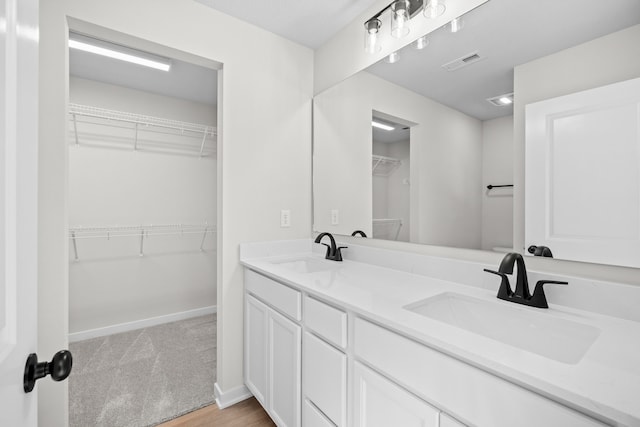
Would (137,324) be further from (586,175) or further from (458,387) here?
(586,175)

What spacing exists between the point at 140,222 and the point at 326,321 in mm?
2622

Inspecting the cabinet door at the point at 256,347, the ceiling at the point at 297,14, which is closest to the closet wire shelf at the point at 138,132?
the ceiling at the point at 297,14

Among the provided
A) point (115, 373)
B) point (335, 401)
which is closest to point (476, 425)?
point (335, 401)

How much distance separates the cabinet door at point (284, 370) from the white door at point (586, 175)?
1.12 meters

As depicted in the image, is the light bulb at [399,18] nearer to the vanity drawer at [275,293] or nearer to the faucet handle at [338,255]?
the faucet handle at [338,255]

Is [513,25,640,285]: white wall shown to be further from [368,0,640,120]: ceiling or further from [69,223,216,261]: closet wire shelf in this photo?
[69,223,216,261]: closet wire shelf

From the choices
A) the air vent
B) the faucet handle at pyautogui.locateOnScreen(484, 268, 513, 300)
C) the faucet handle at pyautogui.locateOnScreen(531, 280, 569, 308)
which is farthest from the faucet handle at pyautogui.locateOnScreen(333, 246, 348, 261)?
the air vent

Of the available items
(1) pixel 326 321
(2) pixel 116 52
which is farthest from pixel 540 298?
(2) pixel 116 52

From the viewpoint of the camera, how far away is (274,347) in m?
1.53

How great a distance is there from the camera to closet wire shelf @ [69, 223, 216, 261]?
2.67 metres

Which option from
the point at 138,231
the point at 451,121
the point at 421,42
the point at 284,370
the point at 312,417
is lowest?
the point at 312,417

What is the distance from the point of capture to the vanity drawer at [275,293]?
136cm

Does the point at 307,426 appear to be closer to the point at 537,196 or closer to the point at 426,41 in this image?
the point at 537,196

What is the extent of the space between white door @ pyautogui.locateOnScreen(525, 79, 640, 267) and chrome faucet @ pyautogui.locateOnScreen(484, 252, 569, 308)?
0.56 ft
